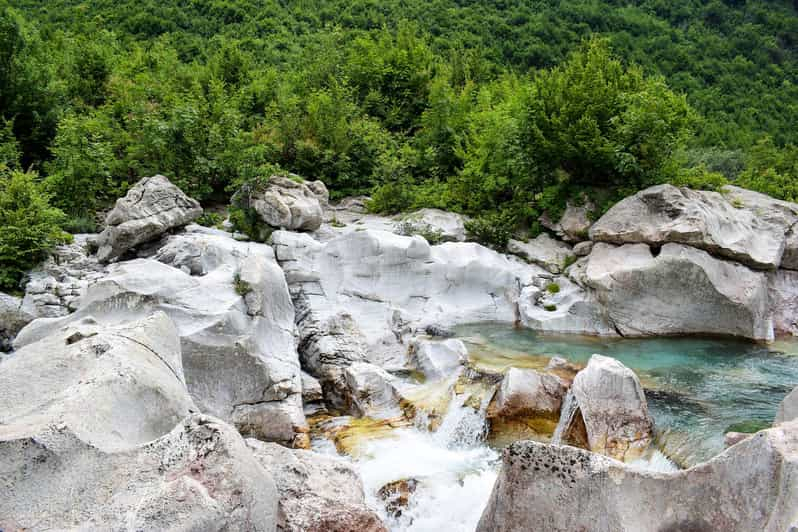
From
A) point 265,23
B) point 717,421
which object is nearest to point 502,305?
point 717,421

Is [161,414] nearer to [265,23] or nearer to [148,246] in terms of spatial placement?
[148,246]

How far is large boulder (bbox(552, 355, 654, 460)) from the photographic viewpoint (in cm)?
874

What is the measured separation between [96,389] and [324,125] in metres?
16.0

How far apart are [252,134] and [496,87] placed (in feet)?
34.7

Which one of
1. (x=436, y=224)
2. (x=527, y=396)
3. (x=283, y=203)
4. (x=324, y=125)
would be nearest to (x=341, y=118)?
(x=324, y=125)

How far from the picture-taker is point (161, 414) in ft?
18.6

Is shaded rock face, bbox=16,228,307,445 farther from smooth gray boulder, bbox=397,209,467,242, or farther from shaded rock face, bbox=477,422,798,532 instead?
smooth gray boulder, bbox=397,209,467,242

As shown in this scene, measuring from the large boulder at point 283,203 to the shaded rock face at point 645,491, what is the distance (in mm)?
9753

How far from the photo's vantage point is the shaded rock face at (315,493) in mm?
5699

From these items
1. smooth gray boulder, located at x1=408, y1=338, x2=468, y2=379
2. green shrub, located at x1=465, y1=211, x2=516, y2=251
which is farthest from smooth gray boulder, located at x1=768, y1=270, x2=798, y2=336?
smooth gray boulder, located at x1=408, y1=338, x2=468, y2=379

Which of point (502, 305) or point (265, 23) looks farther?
point (265, 23)

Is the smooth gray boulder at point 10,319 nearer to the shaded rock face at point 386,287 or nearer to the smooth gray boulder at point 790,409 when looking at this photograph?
the shaded rock face at point 386,287

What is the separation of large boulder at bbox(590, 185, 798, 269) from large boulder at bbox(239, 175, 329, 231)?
706 cm

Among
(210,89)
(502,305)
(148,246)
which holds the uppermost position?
(210,89)
